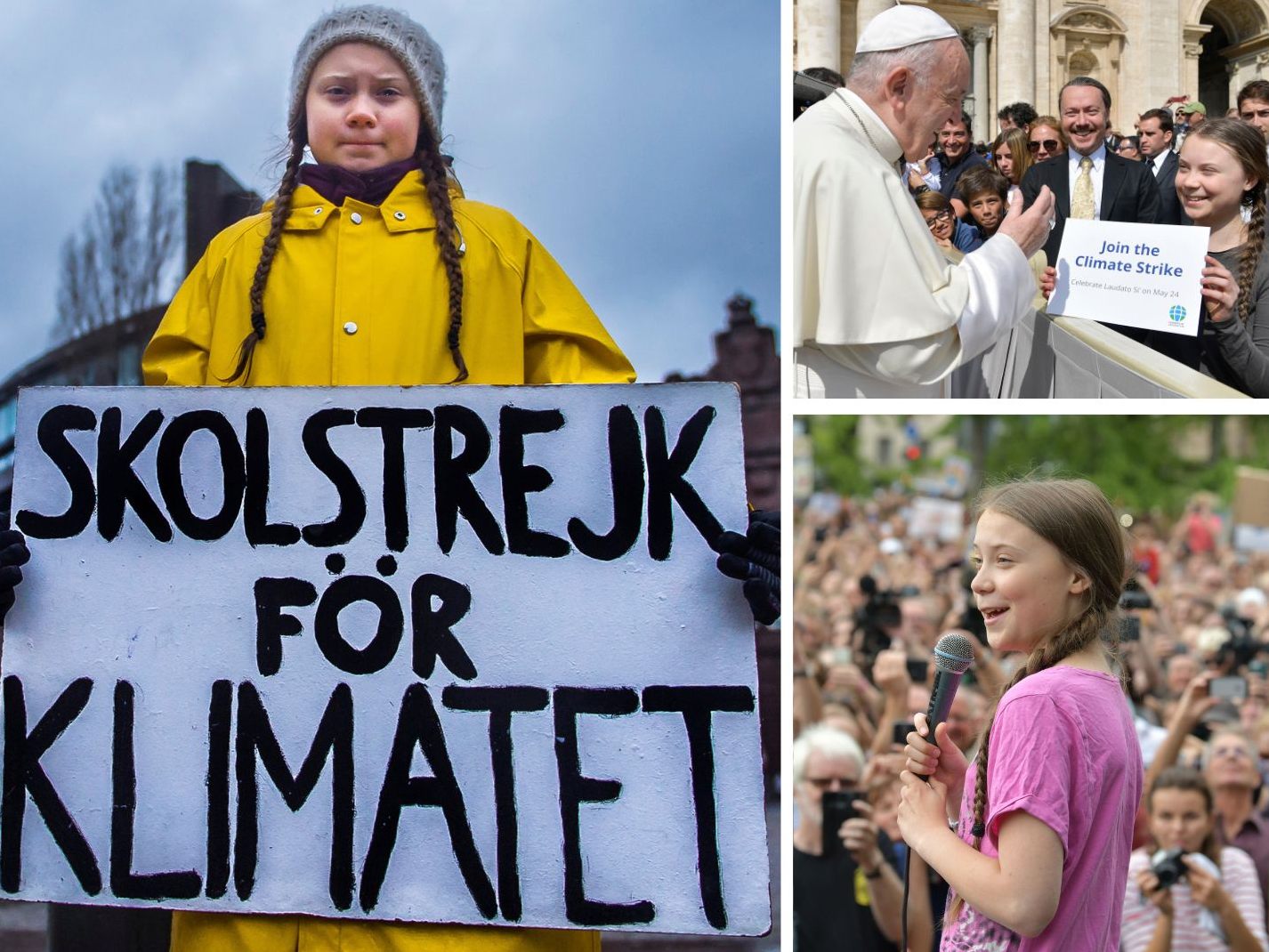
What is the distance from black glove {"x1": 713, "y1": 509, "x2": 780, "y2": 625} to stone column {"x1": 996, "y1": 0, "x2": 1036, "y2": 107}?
8.92 feet

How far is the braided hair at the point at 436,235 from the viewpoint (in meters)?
2.98

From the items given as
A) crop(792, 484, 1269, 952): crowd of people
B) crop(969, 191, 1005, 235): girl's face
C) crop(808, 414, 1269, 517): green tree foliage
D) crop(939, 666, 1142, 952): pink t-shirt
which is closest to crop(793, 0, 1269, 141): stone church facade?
crop(969, 191, 1005, 235): girl's face

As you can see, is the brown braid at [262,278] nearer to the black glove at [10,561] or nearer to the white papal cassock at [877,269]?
the black glove at [10,561]

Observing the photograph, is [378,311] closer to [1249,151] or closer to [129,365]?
[129,365]

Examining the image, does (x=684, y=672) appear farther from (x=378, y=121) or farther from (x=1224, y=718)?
(x=1224, y=718)

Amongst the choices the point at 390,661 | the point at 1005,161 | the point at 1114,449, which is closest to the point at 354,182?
the point at 390,661

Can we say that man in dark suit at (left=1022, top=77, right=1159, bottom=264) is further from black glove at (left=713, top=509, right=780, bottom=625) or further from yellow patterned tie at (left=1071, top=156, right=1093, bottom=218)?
black glove at (left=713, top=509, right=780, bottom=625)

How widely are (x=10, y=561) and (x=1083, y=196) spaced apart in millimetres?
3437

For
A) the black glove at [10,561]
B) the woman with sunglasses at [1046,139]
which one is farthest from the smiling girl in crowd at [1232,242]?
the black glove at [10,561]

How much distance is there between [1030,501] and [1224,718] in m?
3.45

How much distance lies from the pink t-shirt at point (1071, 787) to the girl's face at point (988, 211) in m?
2.60

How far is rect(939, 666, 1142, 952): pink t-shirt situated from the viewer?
2.17 metres

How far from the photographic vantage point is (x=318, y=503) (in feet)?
9.36

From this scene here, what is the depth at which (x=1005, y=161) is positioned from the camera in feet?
16.4
